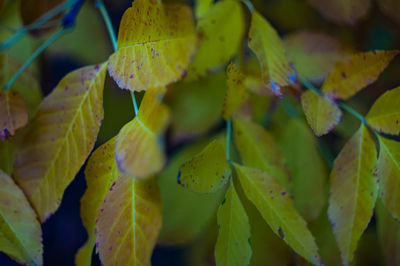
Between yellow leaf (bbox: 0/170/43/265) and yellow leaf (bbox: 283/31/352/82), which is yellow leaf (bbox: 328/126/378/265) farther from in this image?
yellow leaf (bbox: 0/170/43/265)

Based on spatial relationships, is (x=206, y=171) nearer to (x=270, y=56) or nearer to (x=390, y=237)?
(x=270, y=56)

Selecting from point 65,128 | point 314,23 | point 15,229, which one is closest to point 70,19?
point 65,128

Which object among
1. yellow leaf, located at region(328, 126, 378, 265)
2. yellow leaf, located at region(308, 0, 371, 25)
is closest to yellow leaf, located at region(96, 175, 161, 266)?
yellow leaf, located at region(328, 126, 378, 265)

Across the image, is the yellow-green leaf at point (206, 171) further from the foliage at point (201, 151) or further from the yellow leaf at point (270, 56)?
the yellow leaf at point (270, 56)

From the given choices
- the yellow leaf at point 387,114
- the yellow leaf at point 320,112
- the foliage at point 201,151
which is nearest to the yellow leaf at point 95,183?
the foliage at point 201,151

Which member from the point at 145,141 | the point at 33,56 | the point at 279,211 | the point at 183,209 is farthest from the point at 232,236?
the point at 33,56

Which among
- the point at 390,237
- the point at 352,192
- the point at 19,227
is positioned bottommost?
the point at 390,237
